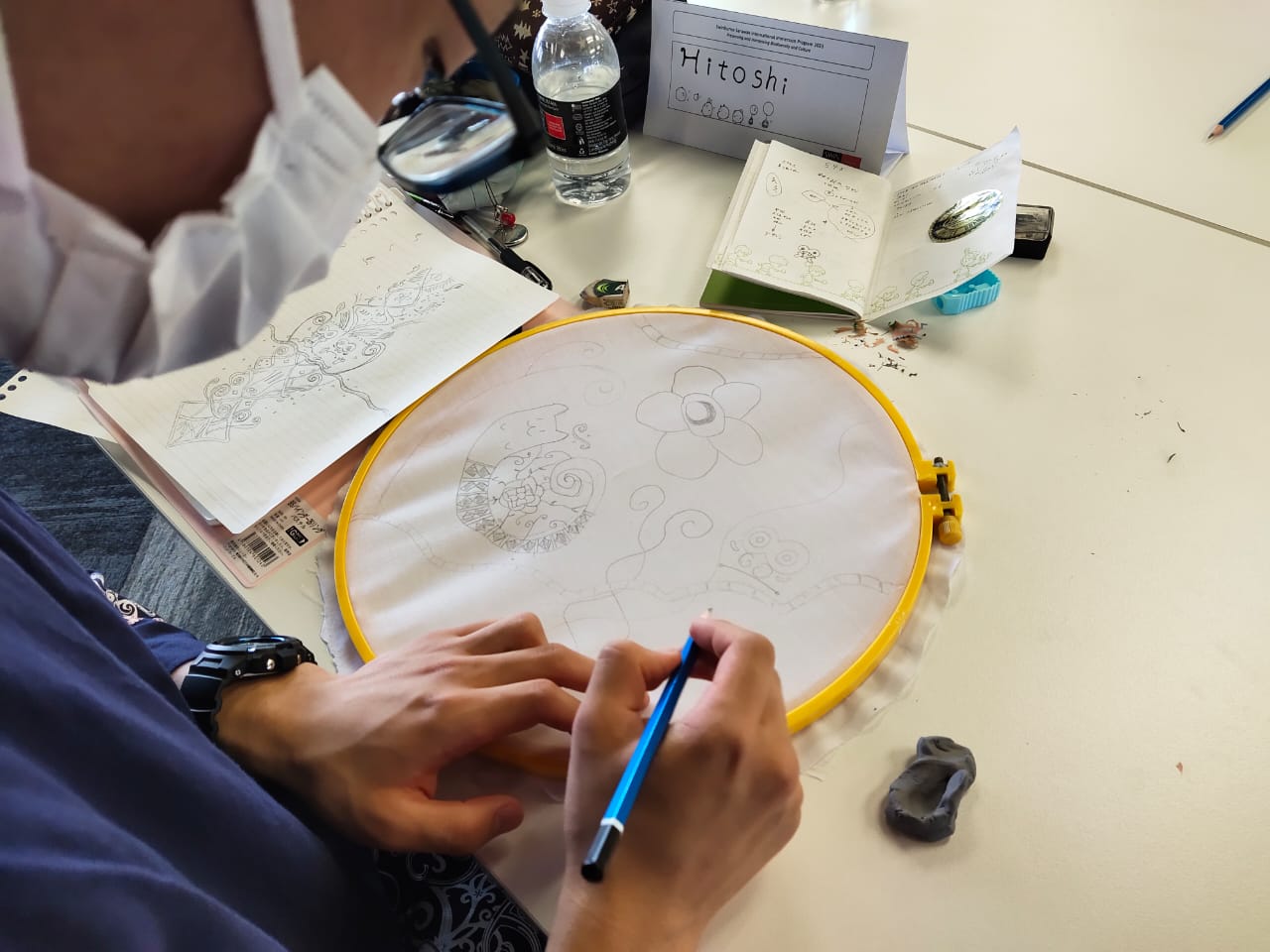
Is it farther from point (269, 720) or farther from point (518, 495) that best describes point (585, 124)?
point (269, 720)

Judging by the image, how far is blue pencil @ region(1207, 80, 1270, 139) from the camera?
2.77 feet

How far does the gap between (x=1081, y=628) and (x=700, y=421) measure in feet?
0.98

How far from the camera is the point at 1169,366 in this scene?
67 centimetres

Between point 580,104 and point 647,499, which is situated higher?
point 580,104

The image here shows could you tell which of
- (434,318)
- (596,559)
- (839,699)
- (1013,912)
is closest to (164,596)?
Result: (434,318)

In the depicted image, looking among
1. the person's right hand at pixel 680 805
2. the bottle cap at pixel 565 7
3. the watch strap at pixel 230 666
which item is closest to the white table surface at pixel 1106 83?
the bottle cap at pixel 565 7

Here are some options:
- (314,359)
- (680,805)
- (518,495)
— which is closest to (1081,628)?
(680,805)

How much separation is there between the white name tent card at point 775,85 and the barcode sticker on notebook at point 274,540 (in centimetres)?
58

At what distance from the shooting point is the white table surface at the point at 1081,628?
0.45 metres

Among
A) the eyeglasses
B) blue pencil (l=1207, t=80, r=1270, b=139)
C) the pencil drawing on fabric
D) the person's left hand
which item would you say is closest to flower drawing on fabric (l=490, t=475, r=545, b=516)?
the pencil drawing on fabric

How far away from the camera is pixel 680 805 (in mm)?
435

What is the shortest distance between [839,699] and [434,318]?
0.48 m

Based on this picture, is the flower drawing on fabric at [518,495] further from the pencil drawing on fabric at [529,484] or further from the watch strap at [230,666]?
the watch strap at [230,666]

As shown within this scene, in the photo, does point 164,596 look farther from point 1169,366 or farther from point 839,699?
point 1169,366
